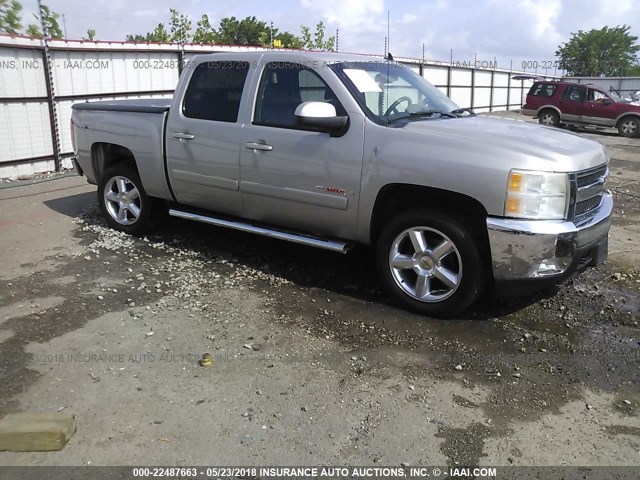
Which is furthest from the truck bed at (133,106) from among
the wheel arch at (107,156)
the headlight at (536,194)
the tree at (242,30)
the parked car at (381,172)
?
the tree at (242,30)

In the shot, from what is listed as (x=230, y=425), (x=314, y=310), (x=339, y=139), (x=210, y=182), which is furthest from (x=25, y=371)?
(x=339, y=139)

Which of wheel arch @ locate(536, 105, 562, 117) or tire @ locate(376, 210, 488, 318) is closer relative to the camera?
tire @ locate(376, 210, 488, 318)

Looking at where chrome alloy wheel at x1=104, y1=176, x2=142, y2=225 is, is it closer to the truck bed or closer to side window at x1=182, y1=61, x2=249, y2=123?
the truck bed

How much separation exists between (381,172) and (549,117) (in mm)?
18661

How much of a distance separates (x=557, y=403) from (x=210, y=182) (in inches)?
137

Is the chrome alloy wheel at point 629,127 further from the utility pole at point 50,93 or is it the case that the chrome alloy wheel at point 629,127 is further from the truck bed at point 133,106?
the truck bed at point 133,106

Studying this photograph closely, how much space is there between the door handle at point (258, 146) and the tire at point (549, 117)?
713 inches

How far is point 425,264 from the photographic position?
4.28 meters

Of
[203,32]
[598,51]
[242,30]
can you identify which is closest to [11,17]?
[203,32]

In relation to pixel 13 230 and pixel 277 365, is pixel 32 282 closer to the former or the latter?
pixel 13 230

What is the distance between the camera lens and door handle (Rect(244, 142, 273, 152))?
4.85 metres

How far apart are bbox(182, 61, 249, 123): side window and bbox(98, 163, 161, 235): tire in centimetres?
112

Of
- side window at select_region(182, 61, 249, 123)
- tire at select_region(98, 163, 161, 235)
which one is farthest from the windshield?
tire at select_region(98, 163, 161, 235)

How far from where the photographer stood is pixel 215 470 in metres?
2.69
